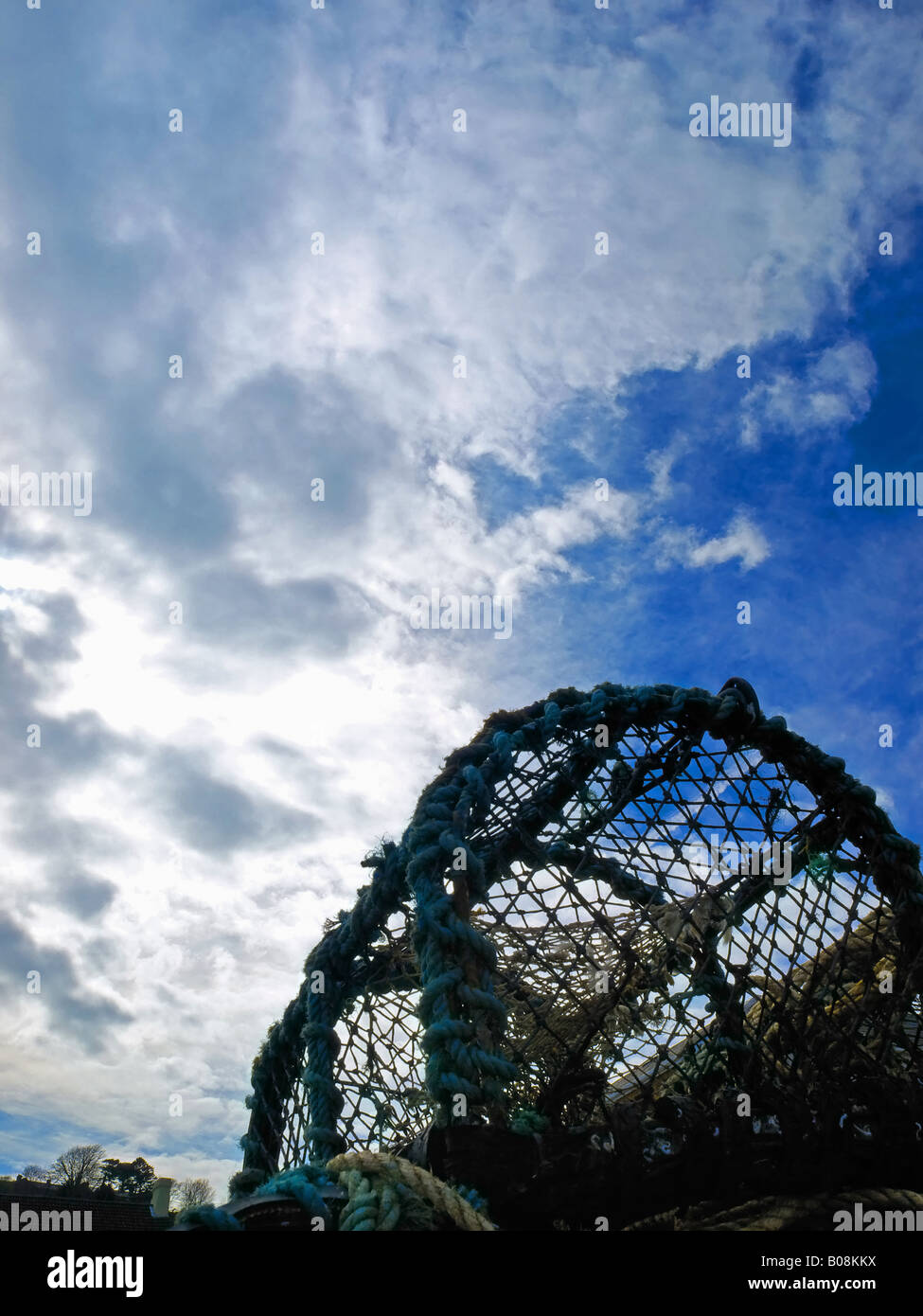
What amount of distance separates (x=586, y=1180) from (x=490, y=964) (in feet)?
2.45

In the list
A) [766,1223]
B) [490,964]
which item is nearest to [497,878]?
[490,964]

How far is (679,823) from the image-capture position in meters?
4.58

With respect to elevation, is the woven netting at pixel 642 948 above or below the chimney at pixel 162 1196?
above

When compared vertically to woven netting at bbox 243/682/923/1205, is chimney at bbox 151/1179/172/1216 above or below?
below

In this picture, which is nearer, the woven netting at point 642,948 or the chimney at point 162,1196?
the woven netting at point 642,948

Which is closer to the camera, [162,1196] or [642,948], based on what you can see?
[642,948]

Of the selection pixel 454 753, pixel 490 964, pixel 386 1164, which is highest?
pixel 454 753

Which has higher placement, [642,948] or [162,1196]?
[642,948]
